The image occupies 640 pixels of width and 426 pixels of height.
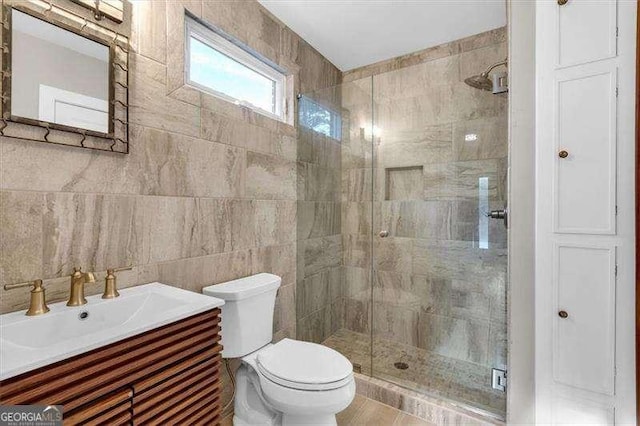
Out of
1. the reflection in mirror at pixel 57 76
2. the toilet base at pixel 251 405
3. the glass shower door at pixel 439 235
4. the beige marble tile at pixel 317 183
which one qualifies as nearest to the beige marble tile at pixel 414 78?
the glass shower door at pixel 439 235

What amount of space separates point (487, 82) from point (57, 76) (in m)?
2.22

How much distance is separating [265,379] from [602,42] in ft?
6.76

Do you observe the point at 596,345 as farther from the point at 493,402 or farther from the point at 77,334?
the point at 77,334

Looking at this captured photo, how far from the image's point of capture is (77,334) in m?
1.07

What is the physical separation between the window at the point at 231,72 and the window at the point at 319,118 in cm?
18

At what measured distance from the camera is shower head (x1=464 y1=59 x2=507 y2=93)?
1.77 metres

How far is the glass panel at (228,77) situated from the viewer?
5.69ft

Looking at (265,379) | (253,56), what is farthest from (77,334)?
(253,56)

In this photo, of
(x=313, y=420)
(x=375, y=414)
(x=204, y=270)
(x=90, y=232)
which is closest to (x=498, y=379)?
(x=375, y=414)

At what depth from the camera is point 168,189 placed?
148 cm

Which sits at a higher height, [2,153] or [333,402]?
[2,153]

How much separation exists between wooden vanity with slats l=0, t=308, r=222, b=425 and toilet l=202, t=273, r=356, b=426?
0.30 metres

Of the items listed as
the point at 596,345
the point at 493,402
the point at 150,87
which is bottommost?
the point at 493,402

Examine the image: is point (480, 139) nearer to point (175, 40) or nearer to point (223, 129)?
point (223, 129)
